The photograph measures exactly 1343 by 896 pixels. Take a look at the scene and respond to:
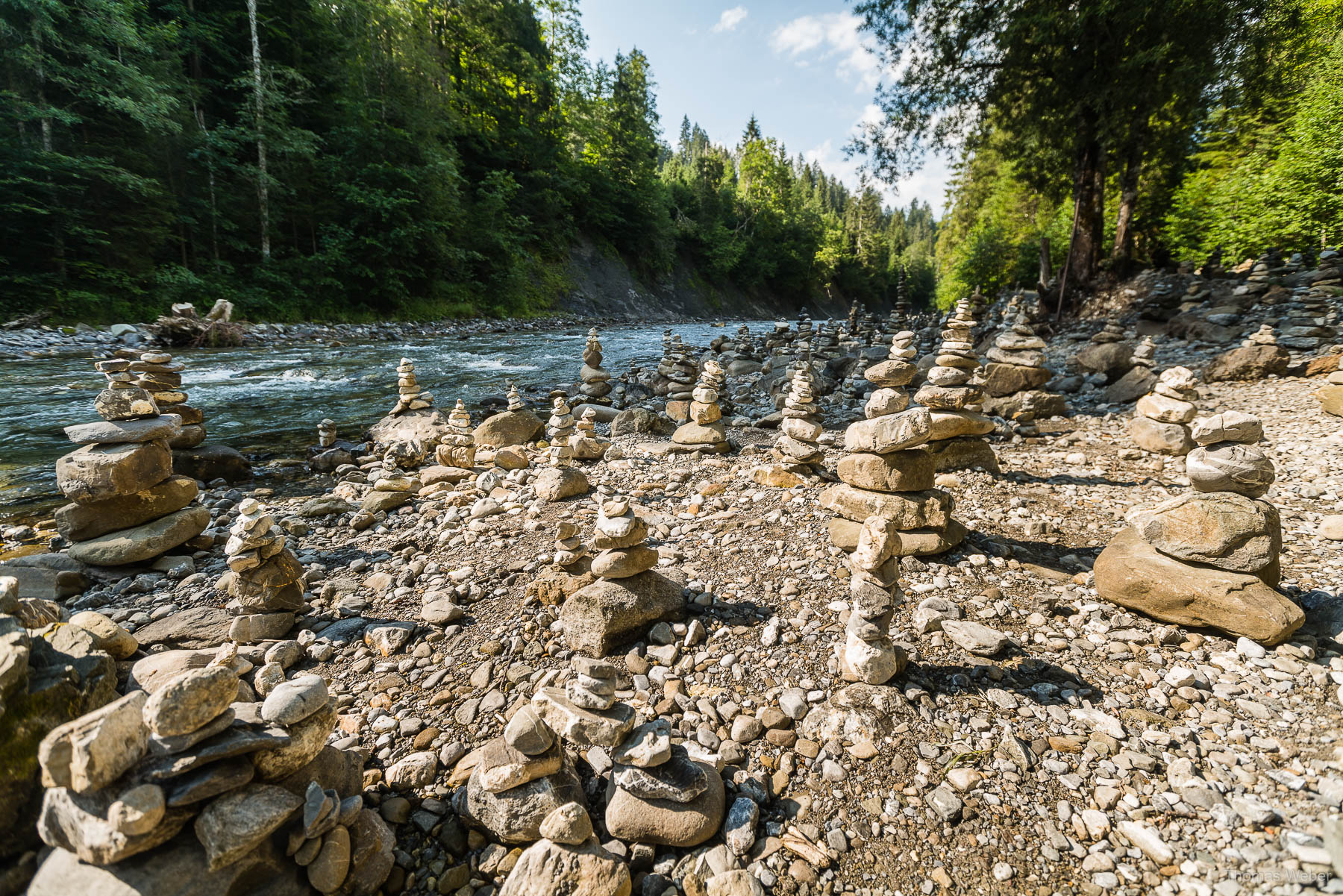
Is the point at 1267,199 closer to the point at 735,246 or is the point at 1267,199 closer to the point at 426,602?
the point at 426,602

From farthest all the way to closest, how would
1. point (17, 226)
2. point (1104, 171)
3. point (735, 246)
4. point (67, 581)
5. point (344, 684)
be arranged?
1. point (735, 246)
2. point (17, 226)
3. point (1104, 171)
4. point (67, 581)
5. point (344, 684)

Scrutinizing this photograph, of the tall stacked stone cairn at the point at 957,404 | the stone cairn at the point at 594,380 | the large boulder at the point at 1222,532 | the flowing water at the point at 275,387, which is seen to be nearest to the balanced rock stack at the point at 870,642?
the large boulder at the point at 1222,532

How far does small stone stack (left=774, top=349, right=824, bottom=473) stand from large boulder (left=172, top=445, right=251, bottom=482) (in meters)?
8.00

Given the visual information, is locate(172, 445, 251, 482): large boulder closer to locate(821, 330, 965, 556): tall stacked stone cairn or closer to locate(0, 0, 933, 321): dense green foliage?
locate(821, 330, 965, 556): tall stacked stone cairn

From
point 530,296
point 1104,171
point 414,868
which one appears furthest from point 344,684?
point 530,296

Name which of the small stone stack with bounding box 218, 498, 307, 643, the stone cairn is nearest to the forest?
the stone cairn

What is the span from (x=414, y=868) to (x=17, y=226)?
2576 cm

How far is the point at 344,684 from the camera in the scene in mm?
3395

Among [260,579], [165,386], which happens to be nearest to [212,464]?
[165,386]

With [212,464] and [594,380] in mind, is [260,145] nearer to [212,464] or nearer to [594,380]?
[594,380]

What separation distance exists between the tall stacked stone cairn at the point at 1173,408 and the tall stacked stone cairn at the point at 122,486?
31.3ft

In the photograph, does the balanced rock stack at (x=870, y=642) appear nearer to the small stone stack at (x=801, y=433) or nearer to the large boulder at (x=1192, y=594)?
the large boulder at (x=1192, y=594)

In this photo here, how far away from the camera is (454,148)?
30.5 metres

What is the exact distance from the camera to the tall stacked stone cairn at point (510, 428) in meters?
8.81
